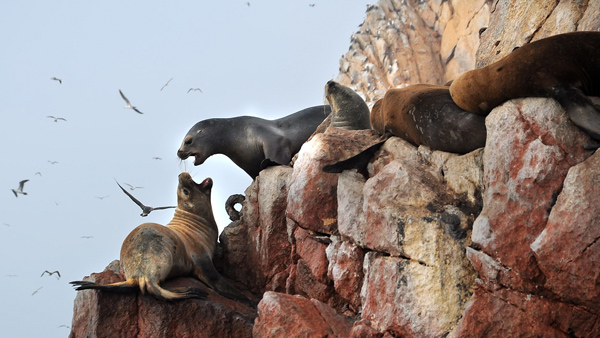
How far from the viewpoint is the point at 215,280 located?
8.21 meters

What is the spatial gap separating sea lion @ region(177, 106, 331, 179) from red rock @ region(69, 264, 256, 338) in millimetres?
3556

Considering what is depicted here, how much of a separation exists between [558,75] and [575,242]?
4.77ft

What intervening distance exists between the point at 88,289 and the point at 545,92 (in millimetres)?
5555

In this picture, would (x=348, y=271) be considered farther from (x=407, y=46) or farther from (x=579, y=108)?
(x=407, y=46)

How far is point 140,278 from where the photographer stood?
7578 millimetres

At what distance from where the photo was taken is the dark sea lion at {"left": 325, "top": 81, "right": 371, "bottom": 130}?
920cm

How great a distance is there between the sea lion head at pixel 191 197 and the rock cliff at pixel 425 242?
2.84 ft

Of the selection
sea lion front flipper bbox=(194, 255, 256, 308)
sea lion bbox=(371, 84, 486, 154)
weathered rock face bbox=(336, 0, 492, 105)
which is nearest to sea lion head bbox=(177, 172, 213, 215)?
sea lion front flipper bbox=(194, 255, 256, 308)

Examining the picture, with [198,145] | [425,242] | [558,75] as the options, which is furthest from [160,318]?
[558,75]

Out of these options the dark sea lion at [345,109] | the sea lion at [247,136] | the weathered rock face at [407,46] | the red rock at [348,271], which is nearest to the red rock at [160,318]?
the red rock at [348,271]

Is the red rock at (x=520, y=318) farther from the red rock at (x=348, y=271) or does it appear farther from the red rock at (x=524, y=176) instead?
the red rock at (x=348, y=271)

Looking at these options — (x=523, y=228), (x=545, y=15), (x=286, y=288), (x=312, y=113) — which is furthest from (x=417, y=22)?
(x=523, y=228)

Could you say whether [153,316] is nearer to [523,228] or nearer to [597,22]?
[523,228]

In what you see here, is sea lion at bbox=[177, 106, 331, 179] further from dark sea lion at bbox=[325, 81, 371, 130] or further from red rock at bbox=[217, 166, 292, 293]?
red rock at bbox=[217, 166, 292, 293]
